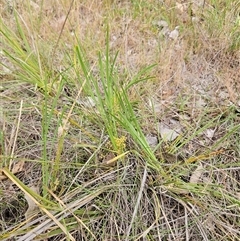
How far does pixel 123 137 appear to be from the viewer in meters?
1.16

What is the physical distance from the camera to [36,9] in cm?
188

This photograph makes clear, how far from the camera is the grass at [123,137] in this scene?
1.09 m

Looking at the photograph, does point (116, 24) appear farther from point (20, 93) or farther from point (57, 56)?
point (20, 93)

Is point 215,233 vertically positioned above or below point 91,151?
below

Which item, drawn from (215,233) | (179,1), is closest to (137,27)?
(179,1)

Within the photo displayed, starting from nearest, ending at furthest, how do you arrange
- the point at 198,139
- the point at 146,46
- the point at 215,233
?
the point at 215,233
the point at 198,139
the point at 146,46

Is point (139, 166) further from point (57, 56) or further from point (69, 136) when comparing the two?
point (57, 56)

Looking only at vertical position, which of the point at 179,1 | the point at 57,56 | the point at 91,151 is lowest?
the point at 91,151

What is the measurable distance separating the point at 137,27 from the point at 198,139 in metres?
0.74

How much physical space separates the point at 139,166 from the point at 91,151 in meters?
0.17

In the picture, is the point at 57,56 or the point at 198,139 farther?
the point at 57,56

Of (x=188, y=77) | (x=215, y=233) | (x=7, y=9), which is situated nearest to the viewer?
(x=215, y=233)

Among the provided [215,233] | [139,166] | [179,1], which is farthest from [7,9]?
[215,233]

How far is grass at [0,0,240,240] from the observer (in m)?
1.09
